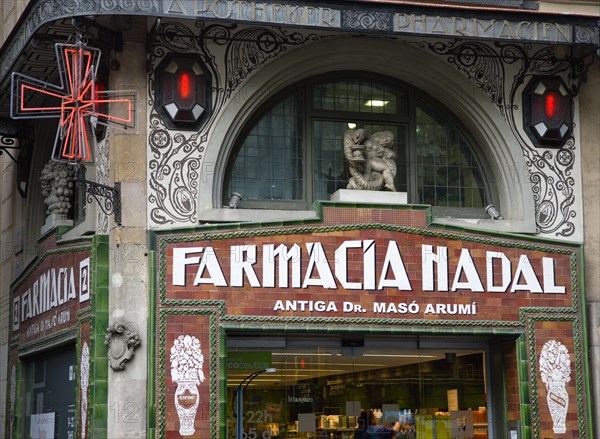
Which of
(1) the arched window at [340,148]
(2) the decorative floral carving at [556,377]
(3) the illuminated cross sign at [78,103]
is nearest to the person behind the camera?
(3) the illuminated cross sign at [78,103]

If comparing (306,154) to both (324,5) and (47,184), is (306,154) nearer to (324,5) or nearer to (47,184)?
(324,5)

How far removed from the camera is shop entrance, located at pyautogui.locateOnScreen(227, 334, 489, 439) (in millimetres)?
17219

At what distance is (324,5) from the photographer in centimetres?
1652

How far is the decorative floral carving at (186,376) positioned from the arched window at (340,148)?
246cm

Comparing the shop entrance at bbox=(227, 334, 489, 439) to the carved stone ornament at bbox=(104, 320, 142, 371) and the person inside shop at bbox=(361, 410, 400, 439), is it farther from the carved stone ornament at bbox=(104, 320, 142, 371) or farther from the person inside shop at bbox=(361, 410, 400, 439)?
the carved stone ornament at bbox=(104, 320, 142, 371)

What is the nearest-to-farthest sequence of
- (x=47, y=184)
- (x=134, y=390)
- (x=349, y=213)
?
(x=134, y=390), (x=349, y=213), (x=47, y=184)

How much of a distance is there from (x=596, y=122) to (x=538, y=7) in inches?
82.5

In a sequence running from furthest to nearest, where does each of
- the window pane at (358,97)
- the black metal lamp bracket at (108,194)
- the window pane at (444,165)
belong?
1. the window pane at (444,165)
2. the window pane at (358,97)
3. the black metal lamp bracket at (108,194)

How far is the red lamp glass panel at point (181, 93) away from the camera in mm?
17000

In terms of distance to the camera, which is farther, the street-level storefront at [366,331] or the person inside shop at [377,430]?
the person inside shop at [377,430]

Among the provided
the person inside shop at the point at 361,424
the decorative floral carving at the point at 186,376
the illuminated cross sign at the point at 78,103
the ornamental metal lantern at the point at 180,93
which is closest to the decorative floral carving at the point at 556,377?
the person inside shop at the point at 361,424

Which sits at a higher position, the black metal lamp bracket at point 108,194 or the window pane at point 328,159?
the window pane at point 328,159

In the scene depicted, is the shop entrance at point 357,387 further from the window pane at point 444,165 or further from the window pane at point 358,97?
the window pane at point 358,97

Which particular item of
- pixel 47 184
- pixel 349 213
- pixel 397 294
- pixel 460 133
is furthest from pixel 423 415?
pixel 47 184
